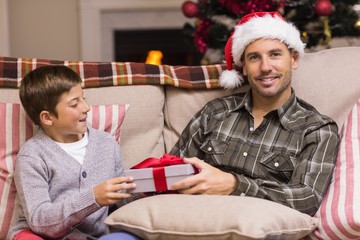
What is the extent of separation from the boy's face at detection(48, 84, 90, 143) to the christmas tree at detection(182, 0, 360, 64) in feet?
5.25

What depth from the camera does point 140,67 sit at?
238 cm

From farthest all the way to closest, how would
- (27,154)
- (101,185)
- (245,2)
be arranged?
(245,2) → (27,154) → (101,185)

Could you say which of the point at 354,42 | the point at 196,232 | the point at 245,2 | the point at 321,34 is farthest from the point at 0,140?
the point at 354,42

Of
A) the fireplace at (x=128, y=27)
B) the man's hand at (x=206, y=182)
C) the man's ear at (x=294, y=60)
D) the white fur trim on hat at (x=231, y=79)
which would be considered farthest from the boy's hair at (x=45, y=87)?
the fireplace at (x=128, y=27)

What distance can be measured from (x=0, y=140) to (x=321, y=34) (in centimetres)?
201

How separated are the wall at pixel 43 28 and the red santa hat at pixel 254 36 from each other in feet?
8.23

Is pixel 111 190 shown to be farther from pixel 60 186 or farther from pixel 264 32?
pixel 264 32

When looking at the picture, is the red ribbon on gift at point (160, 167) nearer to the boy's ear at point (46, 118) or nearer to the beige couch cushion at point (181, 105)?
the boy's ear at point (46, 118)

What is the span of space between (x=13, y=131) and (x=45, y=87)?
0.87 feet

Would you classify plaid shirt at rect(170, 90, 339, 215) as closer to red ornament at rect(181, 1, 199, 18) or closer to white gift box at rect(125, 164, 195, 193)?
white gift box at rect(125, 164, 195, 193)

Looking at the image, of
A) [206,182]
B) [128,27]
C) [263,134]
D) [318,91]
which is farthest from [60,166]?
[128,27]

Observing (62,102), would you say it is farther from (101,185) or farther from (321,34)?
(321,34)

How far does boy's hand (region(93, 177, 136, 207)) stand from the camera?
183 centimetres

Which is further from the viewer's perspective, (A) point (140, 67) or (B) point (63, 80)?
(A) point (140, 67)
